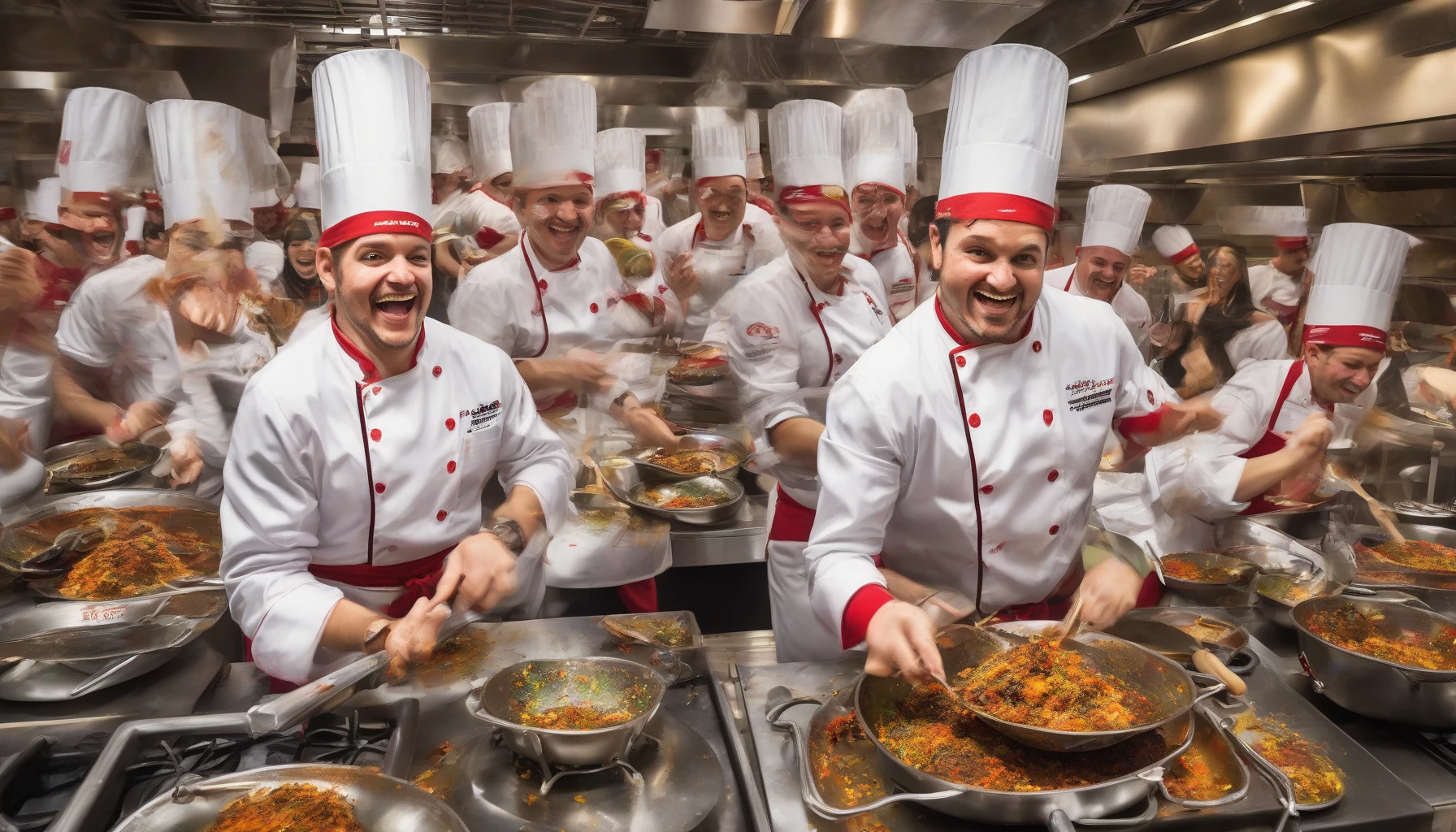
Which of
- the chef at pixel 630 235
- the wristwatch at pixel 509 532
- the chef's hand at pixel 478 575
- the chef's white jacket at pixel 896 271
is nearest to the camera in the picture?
the chef's hand at pixel 478 575

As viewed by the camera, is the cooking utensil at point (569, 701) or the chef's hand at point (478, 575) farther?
the chef's hand at point (478, 575)

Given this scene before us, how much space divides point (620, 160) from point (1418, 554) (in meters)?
2.43

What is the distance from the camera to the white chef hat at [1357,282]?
2.60 metres

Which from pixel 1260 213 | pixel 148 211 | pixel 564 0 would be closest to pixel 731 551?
pixel 564 0

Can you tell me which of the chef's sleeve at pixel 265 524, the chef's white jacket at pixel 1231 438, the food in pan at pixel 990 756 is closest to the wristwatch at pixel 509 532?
the chef's sleeve at pixel 265 524

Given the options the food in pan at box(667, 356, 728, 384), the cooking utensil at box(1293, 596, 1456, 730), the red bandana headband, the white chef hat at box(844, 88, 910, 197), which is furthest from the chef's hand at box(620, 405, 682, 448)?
the cooking utensil at box(1293, 596, 1456, 730)

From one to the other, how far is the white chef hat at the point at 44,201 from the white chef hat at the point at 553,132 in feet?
3.65

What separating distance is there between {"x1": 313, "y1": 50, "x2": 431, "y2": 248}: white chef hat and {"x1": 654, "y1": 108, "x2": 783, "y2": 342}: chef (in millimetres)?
1000

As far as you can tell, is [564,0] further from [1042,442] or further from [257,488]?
[1042,442]

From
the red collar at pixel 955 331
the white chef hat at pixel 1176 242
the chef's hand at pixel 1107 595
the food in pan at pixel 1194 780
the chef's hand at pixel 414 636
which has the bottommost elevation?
the food in pan at pixel 1194 780

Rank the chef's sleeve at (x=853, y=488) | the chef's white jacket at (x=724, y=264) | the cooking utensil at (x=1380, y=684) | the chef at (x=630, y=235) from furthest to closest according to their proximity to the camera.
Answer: the chef's white jacket at (x=724, y=264), the chef at (x=630, y=235), the chef's sleeve at (x=853, y=488), the cooking utensil at (x=1380, y=684)

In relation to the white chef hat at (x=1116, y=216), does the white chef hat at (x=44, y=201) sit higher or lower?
lower

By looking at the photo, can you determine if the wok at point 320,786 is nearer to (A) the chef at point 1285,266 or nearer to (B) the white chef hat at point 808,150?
(B) the white chef hat at point 808,150

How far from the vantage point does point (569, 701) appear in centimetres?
152
